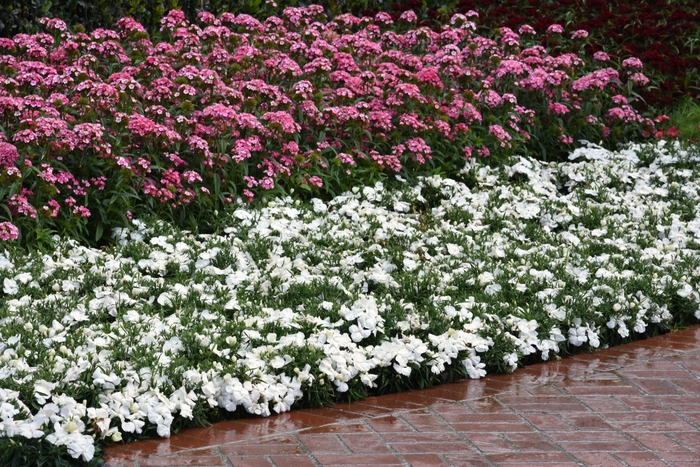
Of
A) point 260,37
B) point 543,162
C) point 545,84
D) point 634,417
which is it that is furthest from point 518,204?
point 634,417

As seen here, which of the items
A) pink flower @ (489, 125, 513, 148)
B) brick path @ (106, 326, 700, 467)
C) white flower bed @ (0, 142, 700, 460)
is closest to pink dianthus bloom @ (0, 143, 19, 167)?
white flower bed @ (0, 142, 700, 460)

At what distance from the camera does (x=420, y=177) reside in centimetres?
770

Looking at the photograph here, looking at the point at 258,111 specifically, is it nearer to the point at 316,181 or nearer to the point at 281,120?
the point at 281,120

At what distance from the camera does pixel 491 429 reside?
12.6 feet

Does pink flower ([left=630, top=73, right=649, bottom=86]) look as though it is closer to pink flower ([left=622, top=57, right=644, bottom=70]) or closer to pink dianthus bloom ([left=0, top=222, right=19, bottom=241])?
pink flower ([left=622, top=57, right=644, bottom=70])

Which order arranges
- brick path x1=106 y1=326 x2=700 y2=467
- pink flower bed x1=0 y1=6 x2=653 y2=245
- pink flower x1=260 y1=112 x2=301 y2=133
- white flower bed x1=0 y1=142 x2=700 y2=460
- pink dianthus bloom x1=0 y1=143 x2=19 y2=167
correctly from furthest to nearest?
1. pink flower x1=260 y1=112 x2=301 y2=133
2. pink flower bed x1=0 y1=6 x2=653 y2=245
3. pink dianthus bloom x1=0 y1=143 x2=19 y2=167
4. white flower bed x1=0 y1=142 x2=700 y2=460
5. brick path x1=106 y1=326 x2=700 y2=467

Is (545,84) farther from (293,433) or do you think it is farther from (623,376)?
(293,433)

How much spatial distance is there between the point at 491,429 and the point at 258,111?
434 centimetres

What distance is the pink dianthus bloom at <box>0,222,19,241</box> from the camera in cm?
571

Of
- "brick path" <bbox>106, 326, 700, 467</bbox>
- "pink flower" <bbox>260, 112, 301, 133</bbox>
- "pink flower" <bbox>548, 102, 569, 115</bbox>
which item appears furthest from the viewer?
"pink flower" <bbox>548, 102, 569, 115</bbox>

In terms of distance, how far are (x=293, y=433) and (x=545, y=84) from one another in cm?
613

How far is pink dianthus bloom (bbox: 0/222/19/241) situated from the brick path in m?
2.49

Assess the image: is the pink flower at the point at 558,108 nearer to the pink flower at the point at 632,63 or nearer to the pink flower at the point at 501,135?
the pink flower at the point at 501,135

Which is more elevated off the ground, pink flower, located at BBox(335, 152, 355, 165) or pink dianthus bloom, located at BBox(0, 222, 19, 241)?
pink flower, located at BBox(335, 152, 355, 165)
